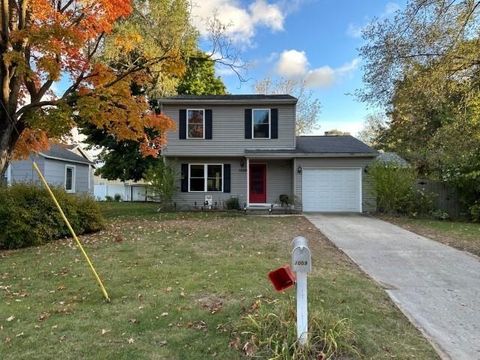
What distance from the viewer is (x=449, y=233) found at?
12.8 m

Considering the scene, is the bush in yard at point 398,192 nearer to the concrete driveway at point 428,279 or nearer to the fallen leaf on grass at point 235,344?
the concrete driveway at point 428,279

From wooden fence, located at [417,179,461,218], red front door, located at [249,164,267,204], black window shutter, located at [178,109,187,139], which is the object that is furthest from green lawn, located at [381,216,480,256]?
black window shutter, located at [178,109,187,139]

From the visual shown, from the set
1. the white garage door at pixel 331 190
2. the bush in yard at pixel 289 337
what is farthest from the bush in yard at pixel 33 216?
the white garage door at pixel 331 190

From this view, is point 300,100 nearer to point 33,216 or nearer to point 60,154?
point 60,154

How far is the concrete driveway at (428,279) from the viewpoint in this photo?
4.74 m

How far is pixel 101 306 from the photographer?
5648 millimetres

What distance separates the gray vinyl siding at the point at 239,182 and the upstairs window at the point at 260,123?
1392 millimetres

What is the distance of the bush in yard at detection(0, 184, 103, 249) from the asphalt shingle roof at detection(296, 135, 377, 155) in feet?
34.9

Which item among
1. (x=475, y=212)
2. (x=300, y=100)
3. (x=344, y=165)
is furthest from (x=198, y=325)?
(x=300, y=100)

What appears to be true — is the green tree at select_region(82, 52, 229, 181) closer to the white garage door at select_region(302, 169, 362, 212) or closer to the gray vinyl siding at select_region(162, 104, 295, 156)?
the gray vinyl siding at select_region(162, 104, 295, 156)

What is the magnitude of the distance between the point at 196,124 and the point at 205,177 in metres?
2.57

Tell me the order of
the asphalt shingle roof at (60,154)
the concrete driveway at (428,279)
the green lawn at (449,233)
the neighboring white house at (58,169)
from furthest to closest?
the asphalt shingle roof at (60,154) < the neighboring white house at (58,169) < the green lawn at (449,233) < the concrete driveway at (428,279)

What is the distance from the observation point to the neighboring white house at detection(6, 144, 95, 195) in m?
21.8

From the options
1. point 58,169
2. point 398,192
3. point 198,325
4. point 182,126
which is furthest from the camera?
point 58,169
